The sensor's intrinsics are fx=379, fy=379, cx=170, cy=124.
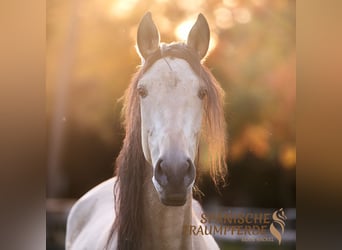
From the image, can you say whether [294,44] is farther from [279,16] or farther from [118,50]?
[118,50]

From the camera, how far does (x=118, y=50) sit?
6.26 feet

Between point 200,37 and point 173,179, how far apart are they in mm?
709

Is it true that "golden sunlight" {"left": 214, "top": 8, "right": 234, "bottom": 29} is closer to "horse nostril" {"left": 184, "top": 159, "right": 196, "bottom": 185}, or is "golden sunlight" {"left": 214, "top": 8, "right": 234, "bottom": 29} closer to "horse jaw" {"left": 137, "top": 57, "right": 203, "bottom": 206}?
"horse jaw" {"left": 137, "top": 57, "right": 203, "bottom": 206}

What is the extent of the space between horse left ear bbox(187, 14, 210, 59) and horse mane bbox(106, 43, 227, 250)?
1.6 inches

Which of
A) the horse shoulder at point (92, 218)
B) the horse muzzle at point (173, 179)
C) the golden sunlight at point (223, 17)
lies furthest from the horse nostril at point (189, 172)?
the golden sunlight at point (223, 17)

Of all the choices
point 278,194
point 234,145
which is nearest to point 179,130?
point 234,145

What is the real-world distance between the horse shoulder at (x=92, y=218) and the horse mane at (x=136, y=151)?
0.12 meters

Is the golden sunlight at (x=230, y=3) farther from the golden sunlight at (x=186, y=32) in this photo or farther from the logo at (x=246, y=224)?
the logo at (x=246, y=224)

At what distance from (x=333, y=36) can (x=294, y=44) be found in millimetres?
221

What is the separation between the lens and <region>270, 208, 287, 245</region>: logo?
1960mm

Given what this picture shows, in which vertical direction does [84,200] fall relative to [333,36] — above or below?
below

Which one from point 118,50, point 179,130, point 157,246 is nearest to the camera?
point 179,130

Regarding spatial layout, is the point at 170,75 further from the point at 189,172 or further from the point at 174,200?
the point at 174,200

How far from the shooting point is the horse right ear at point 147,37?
181 cm
